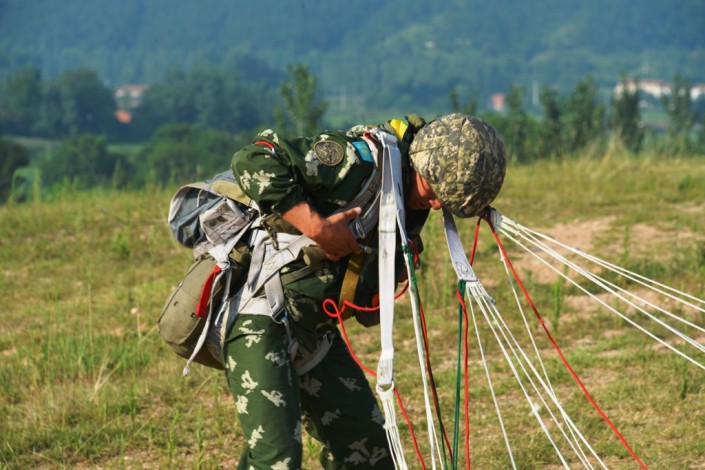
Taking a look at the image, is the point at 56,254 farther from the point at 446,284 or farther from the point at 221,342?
the point at 221,342

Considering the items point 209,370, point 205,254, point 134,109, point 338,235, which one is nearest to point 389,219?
point 338,235

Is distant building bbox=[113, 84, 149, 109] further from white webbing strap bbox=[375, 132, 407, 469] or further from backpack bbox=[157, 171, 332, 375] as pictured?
white webbing strap bbox=[375, 132, 407, 469]

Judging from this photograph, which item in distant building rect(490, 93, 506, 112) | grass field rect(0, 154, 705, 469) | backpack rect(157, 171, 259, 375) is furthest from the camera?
distant building rect(490, 93, 506, 112)

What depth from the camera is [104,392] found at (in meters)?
5.21

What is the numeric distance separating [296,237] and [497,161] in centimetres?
64

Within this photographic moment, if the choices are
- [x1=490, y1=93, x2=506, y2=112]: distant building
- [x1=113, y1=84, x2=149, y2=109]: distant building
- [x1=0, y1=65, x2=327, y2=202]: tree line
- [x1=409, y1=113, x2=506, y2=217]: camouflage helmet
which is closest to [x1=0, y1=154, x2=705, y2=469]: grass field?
[x1=409, y1=113, x2=506, y2=217]: camouflage helmet

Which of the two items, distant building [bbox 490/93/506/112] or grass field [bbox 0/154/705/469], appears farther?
→ distant building [bbox 490/93/506/112]

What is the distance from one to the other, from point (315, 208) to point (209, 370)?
2.61 metres

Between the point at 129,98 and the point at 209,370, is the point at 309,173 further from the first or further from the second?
the point at 129,98

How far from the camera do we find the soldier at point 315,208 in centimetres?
305

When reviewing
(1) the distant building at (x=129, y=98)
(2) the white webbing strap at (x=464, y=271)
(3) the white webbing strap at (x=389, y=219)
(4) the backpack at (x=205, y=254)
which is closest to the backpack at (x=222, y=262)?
(4) the backpack at (x=205, y=254)

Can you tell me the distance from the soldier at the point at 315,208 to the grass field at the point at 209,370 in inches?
49.9

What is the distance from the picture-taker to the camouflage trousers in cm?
315

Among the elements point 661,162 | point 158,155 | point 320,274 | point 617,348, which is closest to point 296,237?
point 320,274
